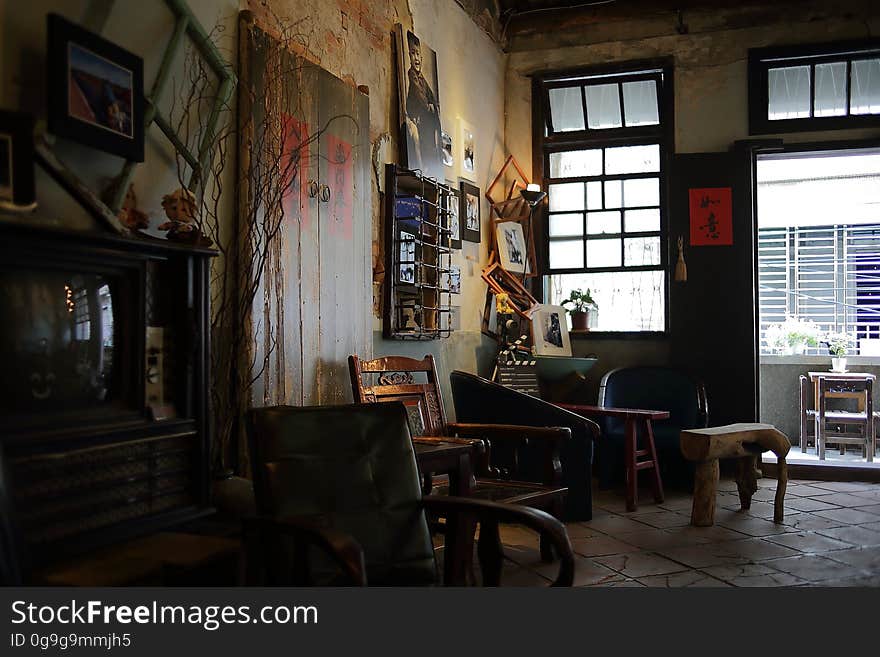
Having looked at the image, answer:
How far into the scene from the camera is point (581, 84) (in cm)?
706

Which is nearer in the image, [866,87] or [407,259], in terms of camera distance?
[407,259]

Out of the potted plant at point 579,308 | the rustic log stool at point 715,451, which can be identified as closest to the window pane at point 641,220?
the potted plant at point 579,308

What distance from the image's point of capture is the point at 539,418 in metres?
4.76

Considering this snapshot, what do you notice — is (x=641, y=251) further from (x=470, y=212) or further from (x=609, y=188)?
(x=470, y=212)

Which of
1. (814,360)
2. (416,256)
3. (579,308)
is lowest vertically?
(814,360)

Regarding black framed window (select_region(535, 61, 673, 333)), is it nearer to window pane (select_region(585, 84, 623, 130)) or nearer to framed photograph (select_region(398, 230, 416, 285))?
window pane (select_region(585, 84, 623, 130))

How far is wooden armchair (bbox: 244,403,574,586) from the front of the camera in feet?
7.43

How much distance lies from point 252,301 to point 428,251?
2025 mm

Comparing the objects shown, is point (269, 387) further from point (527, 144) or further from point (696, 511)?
point (527, 144)

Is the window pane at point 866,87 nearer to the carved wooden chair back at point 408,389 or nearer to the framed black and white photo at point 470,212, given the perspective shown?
the framed black and white photo at point 470,212

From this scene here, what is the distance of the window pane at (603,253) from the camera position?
6.96 metres

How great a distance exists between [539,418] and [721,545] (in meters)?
1.21

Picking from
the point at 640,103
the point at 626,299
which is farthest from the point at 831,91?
the point at 626,299

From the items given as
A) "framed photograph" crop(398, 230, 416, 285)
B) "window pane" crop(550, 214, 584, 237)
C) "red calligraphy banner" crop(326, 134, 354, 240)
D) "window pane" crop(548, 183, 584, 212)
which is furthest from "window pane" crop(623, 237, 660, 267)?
"red calligraphy banner" crop(326, 134, 354, 240)
